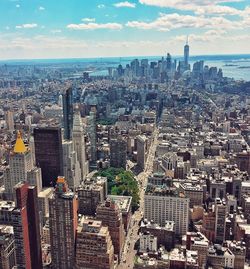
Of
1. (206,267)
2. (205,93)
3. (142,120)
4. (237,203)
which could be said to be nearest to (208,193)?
(237,203)

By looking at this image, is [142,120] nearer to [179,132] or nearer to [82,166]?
[179,132]

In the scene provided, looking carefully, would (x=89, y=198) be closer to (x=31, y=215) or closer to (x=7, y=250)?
(x=31, y=215)

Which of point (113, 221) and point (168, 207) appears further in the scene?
point (168, 207)

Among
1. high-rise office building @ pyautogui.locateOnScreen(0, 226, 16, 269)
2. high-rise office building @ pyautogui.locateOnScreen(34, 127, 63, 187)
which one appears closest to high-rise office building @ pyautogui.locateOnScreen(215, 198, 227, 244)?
high-rise office building @ pyautogui.locateOnScreen(0, 226, 16, 269)

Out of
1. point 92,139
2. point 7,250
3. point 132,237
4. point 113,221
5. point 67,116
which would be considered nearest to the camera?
point 7,250

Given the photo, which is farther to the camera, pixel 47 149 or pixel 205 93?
pixel 205 93

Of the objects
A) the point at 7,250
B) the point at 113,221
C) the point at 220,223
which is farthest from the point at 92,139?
the point at 7,250
